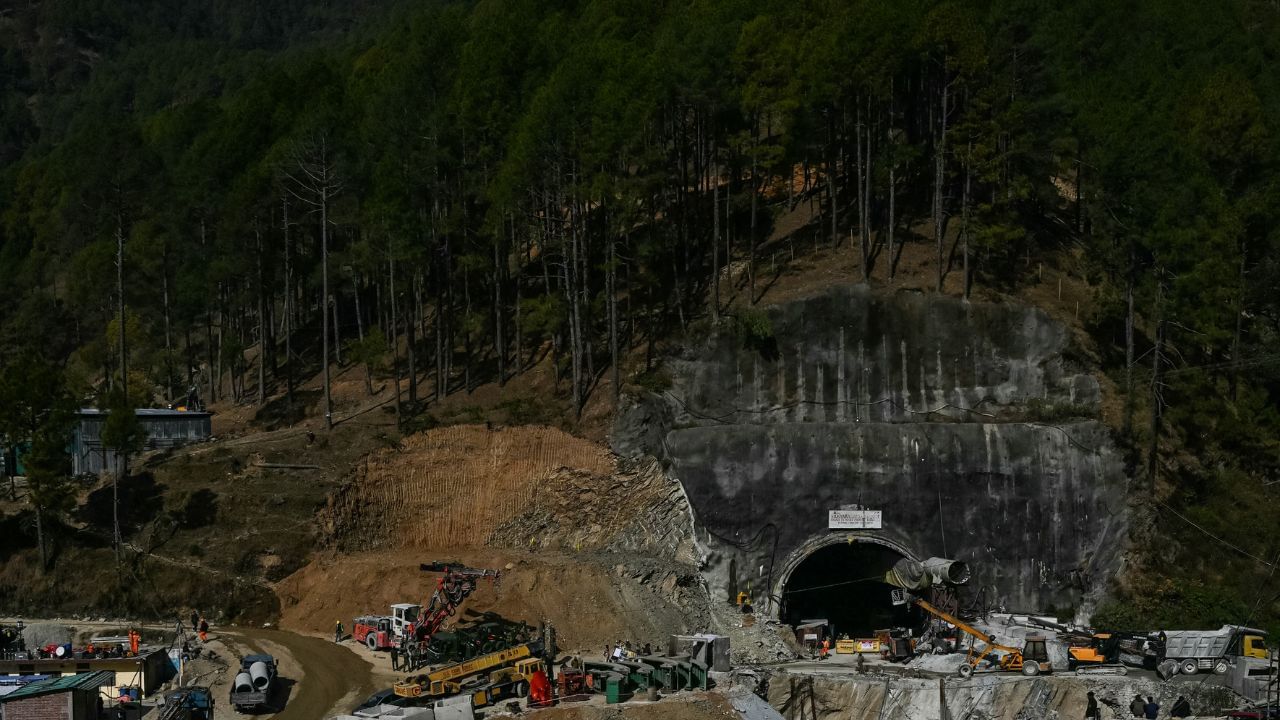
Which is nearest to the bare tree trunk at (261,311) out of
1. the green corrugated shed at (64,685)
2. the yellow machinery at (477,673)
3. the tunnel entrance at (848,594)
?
the green corrugated shed at (64,685)

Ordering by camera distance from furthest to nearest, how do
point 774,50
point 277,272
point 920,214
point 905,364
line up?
1. point 277,272
2. point 920,214
3. point 774,50
4. point 905,364

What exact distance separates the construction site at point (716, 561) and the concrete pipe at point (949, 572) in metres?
0.11

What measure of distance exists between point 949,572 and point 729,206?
22102mm

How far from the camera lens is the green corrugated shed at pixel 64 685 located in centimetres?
3982

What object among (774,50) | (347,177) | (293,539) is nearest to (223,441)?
(293,539)

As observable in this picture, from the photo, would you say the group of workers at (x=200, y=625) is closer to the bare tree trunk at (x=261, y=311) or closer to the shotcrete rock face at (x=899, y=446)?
the shotcrete rock face at (x=899, y=446)

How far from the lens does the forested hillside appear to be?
186ft

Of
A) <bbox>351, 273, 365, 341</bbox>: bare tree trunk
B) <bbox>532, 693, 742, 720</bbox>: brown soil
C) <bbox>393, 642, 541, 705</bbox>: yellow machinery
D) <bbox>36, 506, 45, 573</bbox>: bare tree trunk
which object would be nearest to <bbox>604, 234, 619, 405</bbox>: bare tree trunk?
<bbox>393, 642, 541, 705</bbox>: yellow machinery

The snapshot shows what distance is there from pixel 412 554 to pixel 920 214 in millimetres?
29921

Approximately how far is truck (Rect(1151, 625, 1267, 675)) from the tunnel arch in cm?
1286

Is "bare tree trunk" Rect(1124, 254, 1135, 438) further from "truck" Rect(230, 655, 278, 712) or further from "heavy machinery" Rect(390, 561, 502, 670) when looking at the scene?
"truck" Rect(230, 655, 278, 712)

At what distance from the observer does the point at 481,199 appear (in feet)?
218

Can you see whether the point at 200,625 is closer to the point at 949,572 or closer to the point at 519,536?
the point at 519,536

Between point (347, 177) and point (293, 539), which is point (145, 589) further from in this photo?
point (347, 177)
